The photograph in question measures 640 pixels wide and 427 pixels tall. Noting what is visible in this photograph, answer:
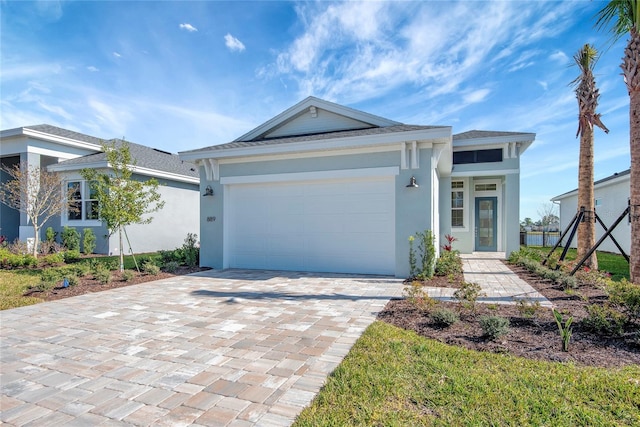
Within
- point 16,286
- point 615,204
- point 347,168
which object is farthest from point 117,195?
point 615,204

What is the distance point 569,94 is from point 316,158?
831 cm

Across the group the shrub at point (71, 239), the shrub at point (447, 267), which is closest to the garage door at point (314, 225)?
the shrub at point (447, 267)

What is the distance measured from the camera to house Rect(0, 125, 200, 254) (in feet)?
42.7

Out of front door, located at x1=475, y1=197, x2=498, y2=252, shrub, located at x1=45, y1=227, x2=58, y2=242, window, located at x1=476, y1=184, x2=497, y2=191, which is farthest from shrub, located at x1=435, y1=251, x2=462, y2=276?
shrub, located at x1=45, y1=227, x2=58, y2=242

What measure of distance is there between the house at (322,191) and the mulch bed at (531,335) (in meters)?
3.06

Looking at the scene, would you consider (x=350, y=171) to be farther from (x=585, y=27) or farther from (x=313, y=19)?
(x=585, y=27)

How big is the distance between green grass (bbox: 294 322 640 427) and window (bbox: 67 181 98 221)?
13.8 meters

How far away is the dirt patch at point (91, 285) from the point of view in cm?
641

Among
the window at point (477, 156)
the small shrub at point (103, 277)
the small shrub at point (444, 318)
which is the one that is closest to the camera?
the small shrub at point (444, 318)

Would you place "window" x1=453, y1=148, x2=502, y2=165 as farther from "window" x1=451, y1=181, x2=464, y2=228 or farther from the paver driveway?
the paver driveway

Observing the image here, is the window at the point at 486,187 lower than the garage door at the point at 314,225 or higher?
higher

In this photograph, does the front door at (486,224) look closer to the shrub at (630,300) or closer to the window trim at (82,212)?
the shrub at (630,300)

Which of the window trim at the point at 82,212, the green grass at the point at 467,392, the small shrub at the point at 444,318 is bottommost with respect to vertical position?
the green grass at the point at 467,392

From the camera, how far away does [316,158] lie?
880 centimetres
